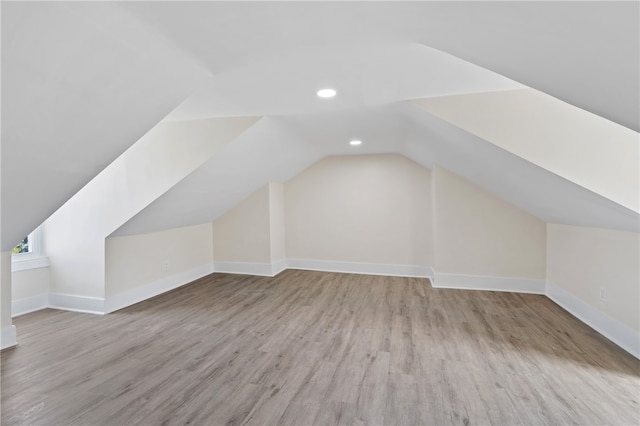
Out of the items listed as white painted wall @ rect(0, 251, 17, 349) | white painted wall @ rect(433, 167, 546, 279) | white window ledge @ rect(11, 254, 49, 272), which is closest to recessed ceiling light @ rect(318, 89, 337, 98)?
white painted wall @ rect(433, 167, 546, 279)

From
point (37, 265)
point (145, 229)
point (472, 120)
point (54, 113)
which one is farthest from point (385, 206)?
point (37, 265)

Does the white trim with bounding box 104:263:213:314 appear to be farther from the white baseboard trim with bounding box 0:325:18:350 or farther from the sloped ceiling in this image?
the sloped ceiling

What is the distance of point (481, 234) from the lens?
14.5 ft

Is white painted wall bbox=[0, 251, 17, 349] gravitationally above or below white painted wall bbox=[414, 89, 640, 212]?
below

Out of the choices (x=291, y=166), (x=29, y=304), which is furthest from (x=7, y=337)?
(x=291, y=166)

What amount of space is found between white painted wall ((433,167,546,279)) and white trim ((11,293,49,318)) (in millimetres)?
5379

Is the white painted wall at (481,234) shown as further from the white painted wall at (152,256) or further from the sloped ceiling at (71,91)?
the white painted wall at (152,256)

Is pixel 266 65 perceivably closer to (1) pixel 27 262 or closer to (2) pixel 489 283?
(1) pixel 27 262

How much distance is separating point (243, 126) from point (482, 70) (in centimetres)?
220

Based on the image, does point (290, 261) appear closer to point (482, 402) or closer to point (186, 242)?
point (186, 242)

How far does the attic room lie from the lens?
4.37ft

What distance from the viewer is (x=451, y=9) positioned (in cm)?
119

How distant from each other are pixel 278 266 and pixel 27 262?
11.3ft

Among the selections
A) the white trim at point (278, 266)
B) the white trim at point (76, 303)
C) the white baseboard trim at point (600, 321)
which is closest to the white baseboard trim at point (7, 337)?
the white trim at point (76, 303)
